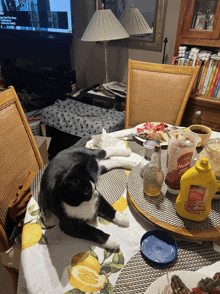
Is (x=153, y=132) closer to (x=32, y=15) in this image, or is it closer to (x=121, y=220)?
(x=121, y=220)

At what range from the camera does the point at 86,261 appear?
609 mm

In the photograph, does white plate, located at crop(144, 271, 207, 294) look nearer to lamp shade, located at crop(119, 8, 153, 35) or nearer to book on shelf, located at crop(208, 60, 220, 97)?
book on shelf, located at crop(208, 60, 220, 97)

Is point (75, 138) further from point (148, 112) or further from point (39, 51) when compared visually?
point (39, 51)

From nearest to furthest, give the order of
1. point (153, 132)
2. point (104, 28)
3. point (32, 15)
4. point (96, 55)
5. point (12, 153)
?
point (12, 153)
point (153, 132)
point (104, 28)
point (32, 15)
point (96, 55)

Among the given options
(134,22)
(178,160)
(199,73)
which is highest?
(134,22)

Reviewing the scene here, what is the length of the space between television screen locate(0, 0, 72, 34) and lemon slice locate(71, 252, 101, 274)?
2458mm

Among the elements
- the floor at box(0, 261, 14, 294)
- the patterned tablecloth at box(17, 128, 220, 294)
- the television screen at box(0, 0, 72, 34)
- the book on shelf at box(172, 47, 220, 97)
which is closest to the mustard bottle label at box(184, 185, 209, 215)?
the patterned tablecloth at box(17, 128, 220, 294)

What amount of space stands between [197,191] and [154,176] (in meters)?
0.16

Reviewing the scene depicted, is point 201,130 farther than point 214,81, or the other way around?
point 214,81

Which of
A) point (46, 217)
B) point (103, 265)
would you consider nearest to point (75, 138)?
point (46, 217)

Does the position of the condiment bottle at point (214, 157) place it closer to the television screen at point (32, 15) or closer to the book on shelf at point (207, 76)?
the book on shelf at point (207, 76)

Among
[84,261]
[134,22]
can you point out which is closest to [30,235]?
[84,261]

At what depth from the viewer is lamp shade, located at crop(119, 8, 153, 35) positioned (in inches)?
87.7

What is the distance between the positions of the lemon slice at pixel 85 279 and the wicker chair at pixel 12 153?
470mm
